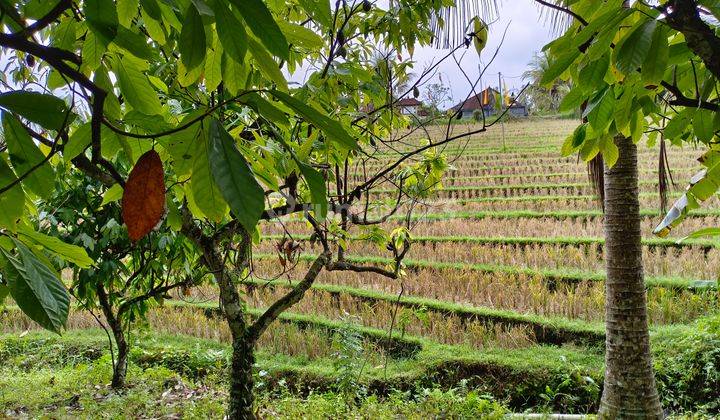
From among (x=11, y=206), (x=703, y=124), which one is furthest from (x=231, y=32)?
(x=703, y=124)

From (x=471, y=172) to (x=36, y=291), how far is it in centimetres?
1305

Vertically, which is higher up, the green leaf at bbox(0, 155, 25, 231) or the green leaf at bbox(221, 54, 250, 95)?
the green leaf at bbox(221, 54, 250, 95)

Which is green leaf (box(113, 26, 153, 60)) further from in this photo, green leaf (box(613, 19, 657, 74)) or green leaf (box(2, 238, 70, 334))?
green leaf (box(613, 19, 657, 74))

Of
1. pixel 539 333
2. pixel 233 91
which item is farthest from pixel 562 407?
pixel 233 91

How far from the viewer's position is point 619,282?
250 cm

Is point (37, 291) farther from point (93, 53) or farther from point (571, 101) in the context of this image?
point (571, 101)

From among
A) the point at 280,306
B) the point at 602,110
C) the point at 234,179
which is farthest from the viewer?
the point at 280,306

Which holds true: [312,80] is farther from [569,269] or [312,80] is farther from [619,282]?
[569,269]

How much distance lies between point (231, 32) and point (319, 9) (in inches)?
9.9

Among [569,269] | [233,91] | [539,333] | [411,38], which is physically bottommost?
[539,333]

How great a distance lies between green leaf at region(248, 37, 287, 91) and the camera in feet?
1.80

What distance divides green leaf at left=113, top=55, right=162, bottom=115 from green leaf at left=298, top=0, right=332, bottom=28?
0.72 ft

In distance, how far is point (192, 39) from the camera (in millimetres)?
461

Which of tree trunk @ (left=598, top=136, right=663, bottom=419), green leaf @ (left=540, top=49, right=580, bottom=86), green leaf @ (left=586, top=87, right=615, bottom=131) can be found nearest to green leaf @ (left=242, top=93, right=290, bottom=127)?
green leaf @ (left=540, top=49, right=580, bottom=86)
